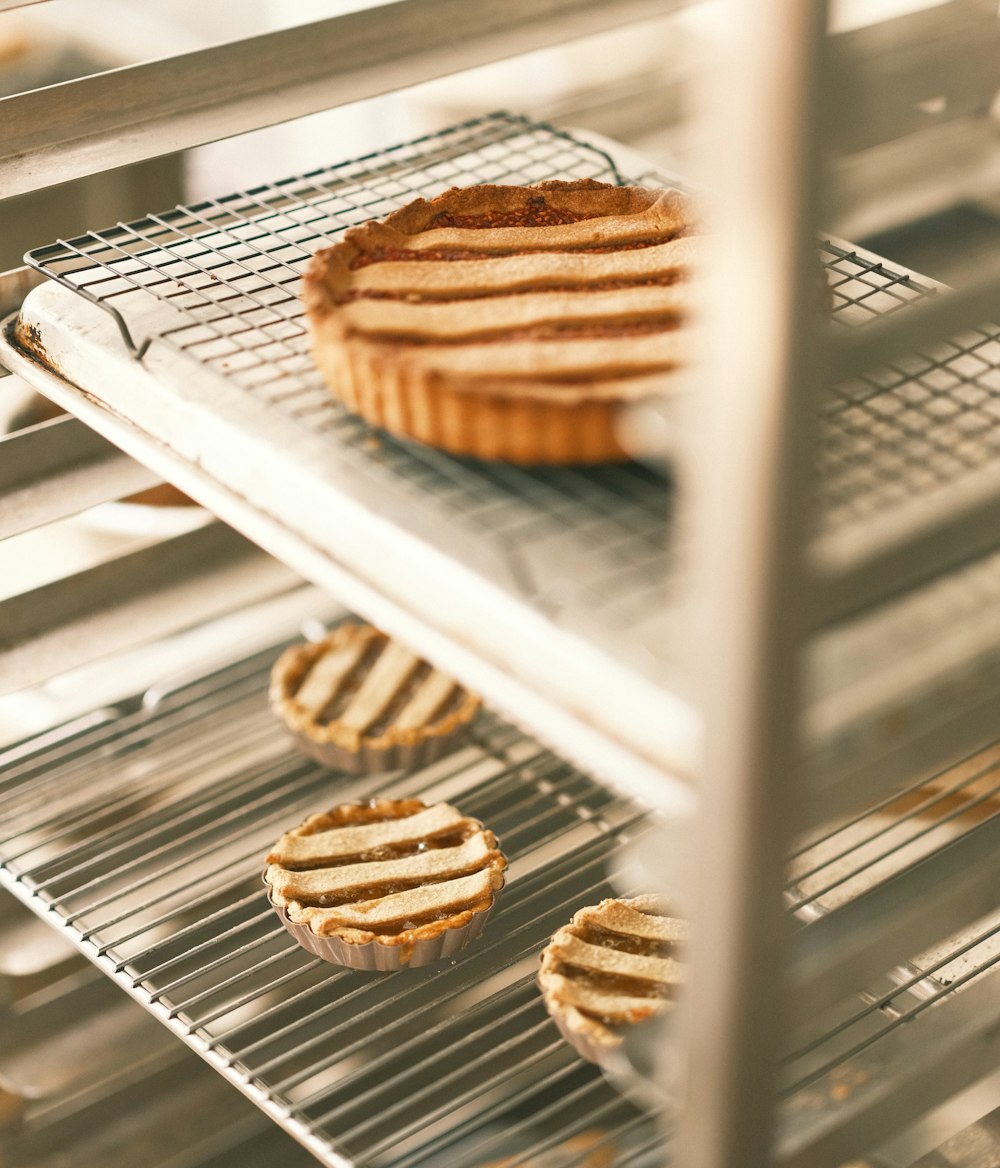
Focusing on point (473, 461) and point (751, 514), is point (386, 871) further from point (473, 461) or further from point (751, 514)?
point (751, 514)

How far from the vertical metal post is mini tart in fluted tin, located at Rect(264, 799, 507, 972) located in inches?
19.5

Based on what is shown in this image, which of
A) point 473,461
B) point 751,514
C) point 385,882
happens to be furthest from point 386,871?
point 751,514

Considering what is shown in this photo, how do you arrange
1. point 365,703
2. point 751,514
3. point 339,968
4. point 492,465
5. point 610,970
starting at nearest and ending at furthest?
1. point 751,514
2. point 492,465
3. point 610,970
4. point 339,968
5. point 365,703

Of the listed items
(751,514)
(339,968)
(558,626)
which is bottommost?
(339,968)

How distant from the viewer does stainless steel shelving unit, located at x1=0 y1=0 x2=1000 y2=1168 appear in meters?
0.56

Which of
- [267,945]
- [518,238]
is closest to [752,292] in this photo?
[518,238]

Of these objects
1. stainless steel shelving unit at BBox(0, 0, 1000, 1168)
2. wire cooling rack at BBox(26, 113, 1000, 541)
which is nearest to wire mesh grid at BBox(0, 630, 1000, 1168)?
stainless steel shelving unit at BBox(0, 0, 1000, 1168)

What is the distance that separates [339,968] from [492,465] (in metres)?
0.54

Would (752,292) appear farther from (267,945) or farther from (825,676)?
(267,945)

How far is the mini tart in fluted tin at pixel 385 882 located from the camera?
111 centimetres

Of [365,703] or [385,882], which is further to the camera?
[365,703]

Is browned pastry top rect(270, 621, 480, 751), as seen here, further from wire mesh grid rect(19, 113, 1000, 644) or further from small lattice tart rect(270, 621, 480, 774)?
wire mesh grid rect(19, 113, 1000, 644)

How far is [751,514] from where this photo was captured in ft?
1.74

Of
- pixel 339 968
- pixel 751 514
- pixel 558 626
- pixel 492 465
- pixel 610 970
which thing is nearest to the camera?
pixel 751 514
